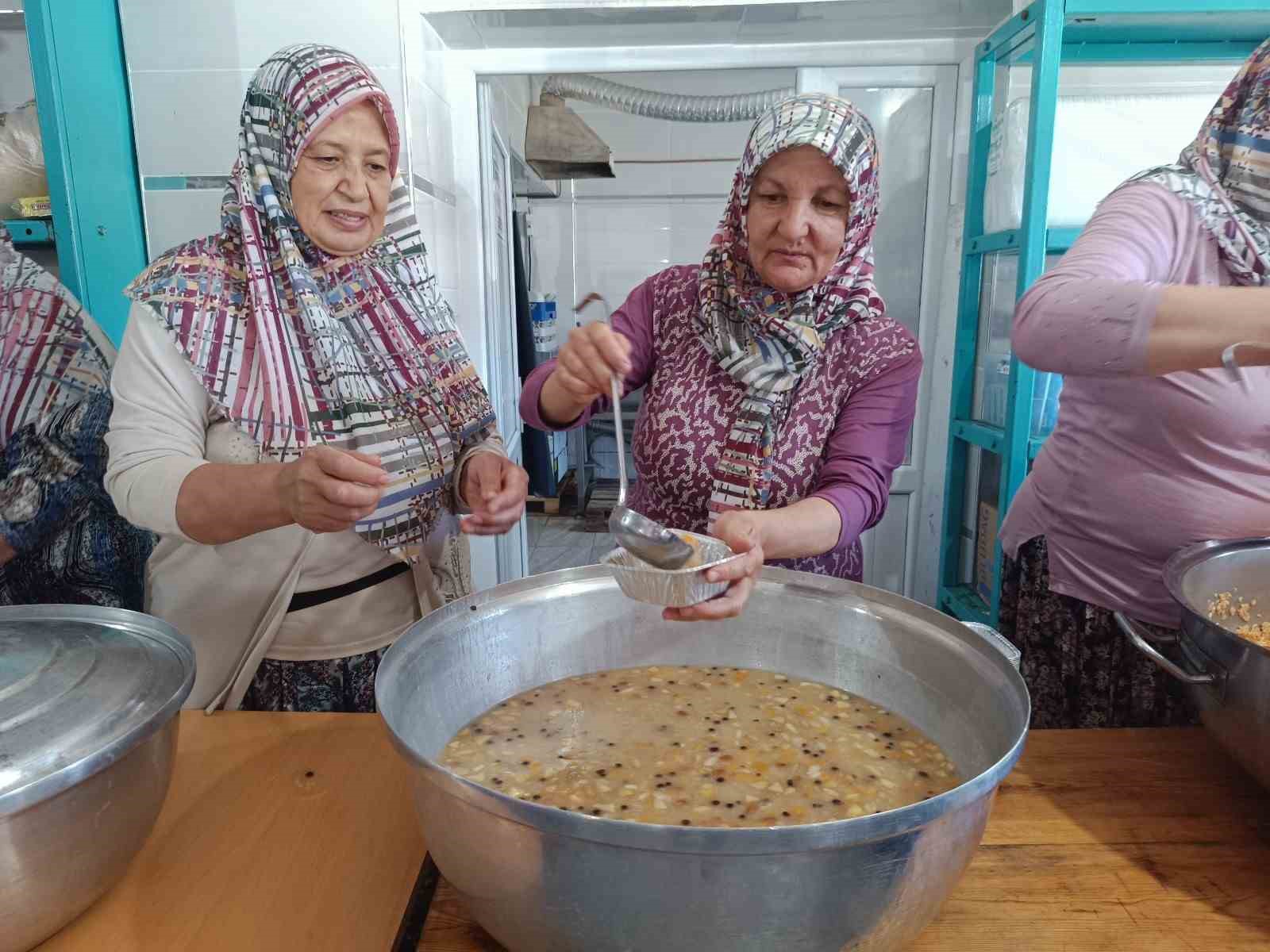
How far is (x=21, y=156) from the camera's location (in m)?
2.12

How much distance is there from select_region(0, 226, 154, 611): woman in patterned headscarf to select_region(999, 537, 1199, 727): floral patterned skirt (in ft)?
5.80

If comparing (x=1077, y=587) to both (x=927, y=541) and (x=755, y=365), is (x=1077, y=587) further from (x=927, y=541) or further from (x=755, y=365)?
(x=927, y=541)

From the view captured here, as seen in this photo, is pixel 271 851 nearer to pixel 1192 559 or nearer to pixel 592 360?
pixel 592 360

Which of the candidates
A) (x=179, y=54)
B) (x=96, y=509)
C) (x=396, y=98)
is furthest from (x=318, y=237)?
(x=179, y=54)

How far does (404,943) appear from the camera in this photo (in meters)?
0.71

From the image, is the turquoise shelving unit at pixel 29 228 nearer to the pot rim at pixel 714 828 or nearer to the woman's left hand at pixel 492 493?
the woman's left hand at pixel 492 493

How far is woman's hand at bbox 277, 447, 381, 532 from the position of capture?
3.30 feet

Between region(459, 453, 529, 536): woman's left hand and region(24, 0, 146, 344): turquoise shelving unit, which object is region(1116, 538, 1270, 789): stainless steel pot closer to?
region(459, 453, 529, 536): woman's left hand

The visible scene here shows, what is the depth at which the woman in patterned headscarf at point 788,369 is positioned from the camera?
134cm

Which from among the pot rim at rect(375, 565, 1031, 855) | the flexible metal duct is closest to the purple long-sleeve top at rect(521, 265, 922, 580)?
the pot rim at rect(375, 565, 1031, 855)

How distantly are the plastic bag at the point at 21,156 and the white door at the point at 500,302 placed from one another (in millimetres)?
1199

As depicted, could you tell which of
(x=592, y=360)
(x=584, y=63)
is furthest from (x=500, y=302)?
(x=592, y=360)

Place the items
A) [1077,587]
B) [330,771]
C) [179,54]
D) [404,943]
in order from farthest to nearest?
[179,54]
[1077,587]
[330,771]
[404,943]

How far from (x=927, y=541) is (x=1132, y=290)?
211 cm
